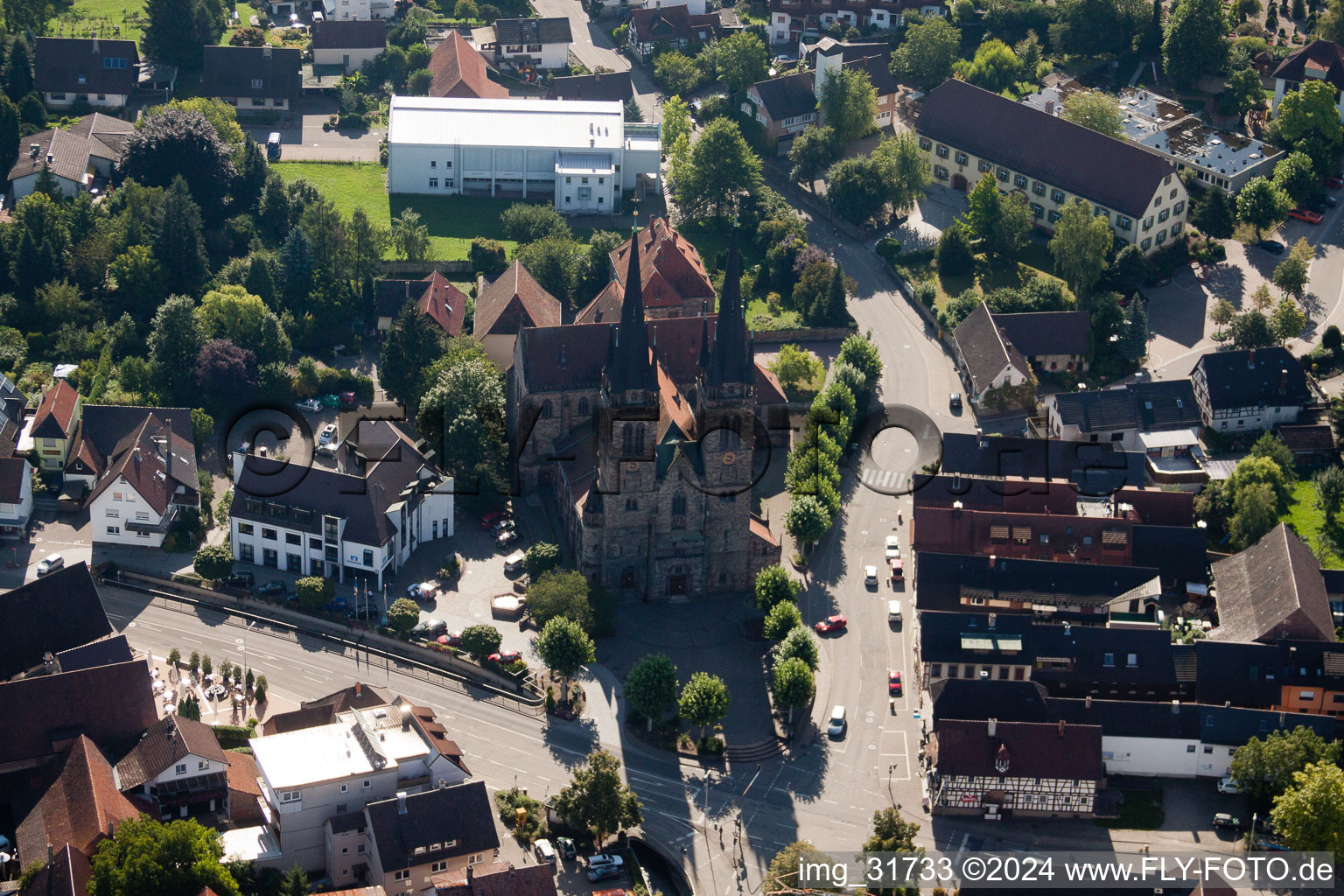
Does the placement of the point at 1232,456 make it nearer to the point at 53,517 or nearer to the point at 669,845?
the point at 669,845

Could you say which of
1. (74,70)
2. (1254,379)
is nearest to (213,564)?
(74,70)

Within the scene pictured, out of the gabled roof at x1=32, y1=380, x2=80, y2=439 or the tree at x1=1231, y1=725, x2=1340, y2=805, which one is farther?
the gabled roof at x1=32, y1=380, x2=80, y2=439

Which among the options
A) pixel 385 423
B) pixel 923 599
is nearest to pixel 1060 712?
pixel 923 599

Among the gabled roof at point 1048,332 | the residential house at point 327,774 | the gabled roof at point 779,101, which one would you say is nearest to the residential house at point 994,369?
the gabled roof at point 1048,332

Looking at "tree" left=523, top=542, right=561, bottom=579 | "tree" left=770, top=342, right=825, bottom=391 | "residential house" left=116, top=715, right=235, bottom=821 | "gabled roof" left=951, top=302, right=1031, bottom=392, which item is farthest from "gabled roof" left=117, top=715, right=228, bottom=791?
"gabled roof" left=951, top=302, right=1031, bottom=392

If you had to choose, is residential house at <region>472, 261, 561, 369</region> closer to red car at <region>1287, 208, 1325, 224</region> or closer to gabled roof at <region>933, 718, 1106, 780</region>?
gabled roof at <region>933, 718, 1106, 780</region>

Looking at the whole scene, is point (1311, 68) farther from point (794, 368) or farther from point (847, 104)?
point (794, 368)
